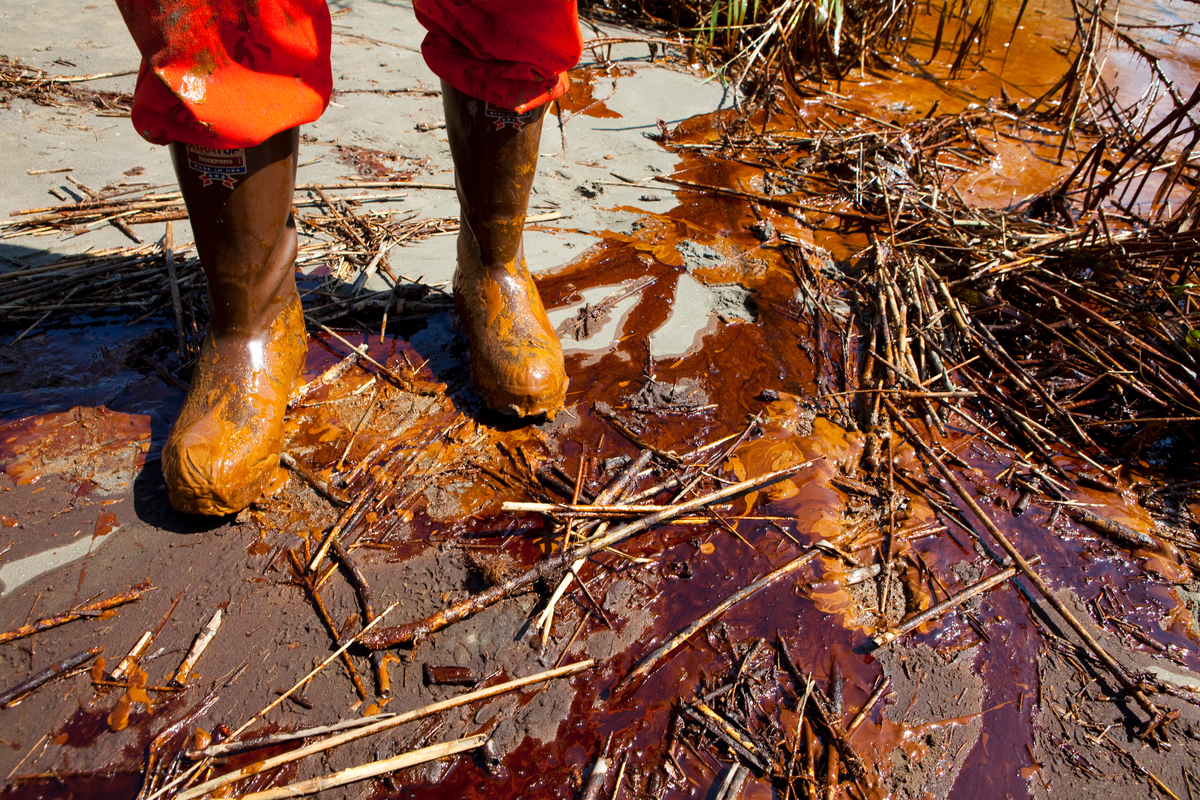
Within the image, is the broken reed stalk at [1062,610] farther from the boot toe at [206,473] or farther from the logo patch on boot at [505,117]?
the boot toe at [206,473]

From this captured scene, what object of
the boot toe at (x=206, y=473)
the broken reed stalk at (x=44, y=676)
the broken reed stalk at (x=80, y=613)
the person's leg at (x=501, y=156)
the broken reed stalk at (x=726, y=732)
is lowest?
the broken reed stalk at (x=726, y=732)

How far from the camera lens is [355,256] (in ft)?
8.05

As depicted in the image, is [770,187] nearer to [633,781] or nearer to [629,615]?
[629,615]

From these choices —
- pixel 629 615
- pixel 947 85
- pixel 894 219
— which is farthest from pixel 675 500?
pixel 947 85

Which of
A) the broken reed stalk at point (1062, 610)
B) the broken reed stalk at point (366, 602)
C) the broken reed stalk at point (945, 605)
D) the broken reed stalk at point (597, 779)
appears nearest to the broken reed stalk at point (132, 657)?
the broken reed stalk at point (366, 602)

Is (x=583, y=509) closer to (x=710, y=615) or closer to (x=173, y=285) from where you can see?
(x=710, y=615)

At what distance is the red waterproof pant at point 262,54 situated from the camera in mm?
1244

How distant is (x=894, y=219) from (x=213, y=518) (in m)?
2.90

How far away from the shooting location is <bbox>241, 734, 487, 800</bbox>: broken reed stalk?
115 cm

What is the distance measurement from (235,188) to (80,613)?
3.14 feet

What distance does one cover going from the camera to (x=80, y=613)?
1356 mm

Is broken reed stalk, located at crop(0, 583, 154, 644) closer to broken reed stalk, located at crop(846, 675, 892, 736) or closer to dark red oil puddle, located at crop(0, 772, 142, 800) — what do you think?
dark red oil puddle, located at crop(0, 772, 142, 800)

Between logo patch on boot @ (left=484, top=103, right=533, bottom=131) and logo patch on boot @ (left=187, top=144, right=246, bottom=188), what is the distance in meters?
0.61

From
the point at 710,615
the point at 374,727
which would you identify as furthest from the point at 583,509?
the point at 374,727
